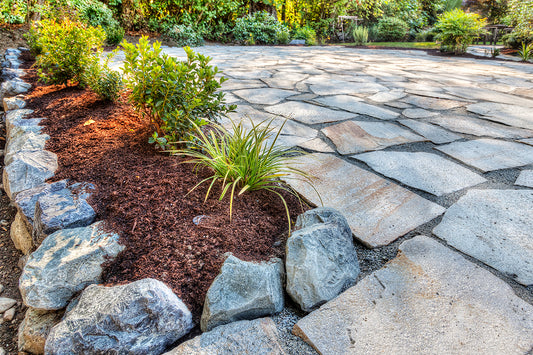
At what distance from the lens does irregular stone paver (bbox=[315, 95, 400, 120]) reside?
272cm

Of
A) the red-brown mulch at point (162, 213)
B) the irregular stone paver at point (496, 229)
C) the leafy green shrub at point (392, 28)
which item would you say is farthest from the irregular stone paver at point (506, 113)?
the leafy green shrub at point (392, 28)

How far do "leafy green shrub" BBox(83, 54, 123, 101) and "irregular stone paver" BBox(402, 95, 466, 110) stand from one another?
2.66 metres

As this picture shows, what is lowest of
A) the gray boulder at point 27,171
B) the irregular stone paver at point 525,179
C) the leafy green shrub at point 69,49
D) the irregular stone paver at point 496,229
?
the irregular stone paver at point 496,229

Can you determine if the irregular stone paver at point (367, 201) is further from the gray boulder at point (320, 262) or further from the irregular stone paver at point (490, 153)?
the irregular stone paver at point (490, 153)

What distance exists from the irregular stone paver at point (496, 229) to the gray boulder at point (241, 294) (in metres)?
0.75

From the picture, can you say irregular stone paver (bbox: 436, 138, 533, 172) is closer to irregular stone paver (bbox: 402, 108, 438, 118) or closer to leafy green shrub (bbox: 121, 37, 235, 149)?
irregular stone paver (bbox: 402, 108, 438, 118)

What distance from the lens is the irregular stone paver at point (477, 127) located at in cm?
233

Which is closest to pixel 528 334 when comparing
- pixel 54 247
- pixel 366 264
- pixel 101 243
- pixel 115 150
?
pixel 366 264

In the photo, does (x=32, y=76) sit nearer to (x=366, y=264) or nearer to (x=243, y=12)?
(x=366, y=264)

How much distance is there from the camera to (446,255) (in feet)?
3.88

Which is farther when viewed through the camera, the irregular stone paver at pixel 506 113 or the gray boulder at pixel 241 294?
the irregular stone paver at pixel 506 113

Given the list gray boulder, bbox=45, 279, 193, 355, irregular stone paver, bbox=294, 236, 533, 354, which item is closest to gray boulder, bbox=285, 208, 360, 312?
irregular stone paver, bbox=294, 236, 533, 354

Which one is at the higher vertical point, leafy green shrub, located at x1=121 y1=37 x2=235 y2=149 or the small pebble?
leafy green shrub, located at x1=121 y1=37 x2=235 y2=149

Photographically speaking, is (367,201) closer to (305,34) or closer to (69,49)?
(69,49)
